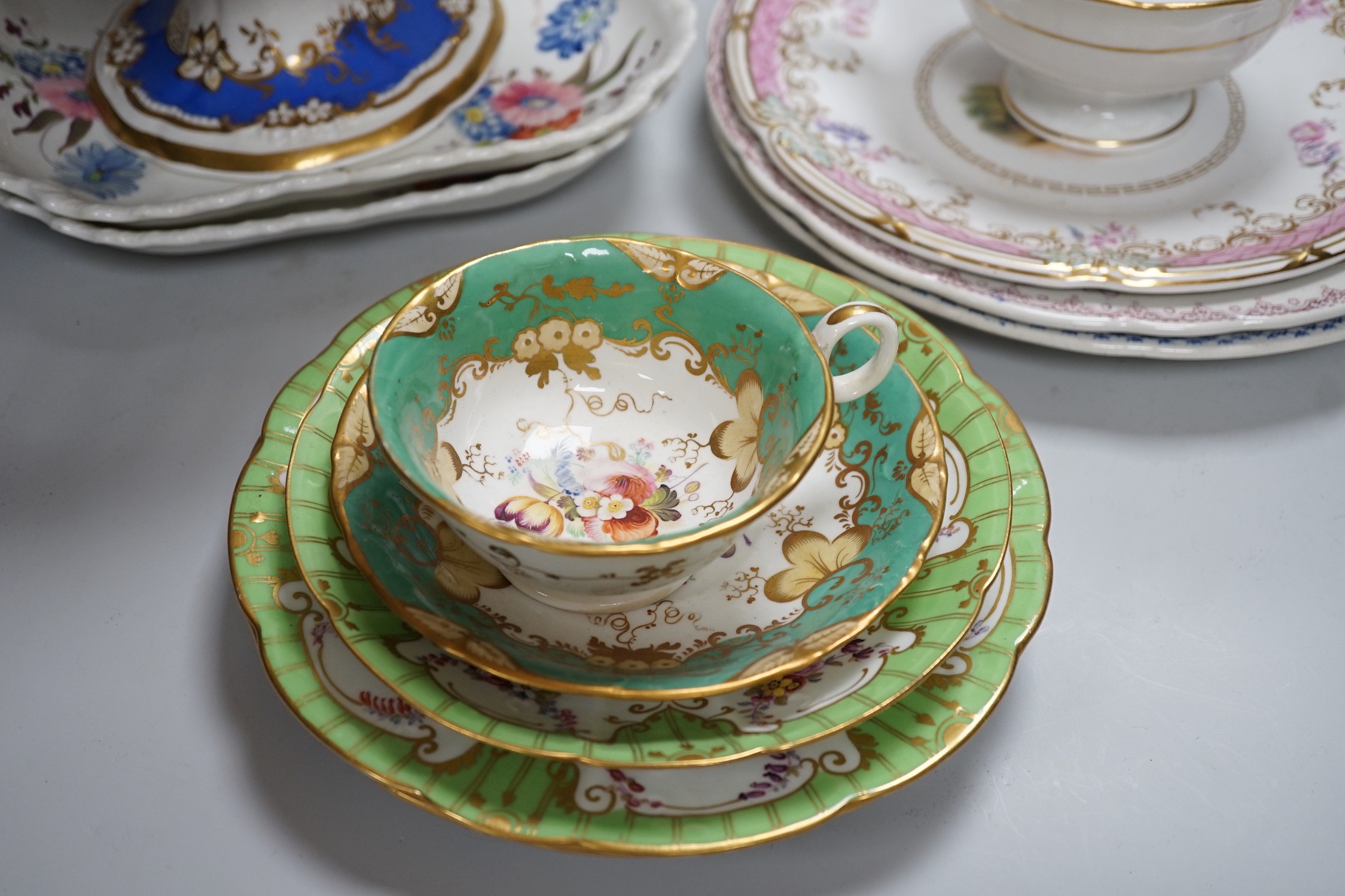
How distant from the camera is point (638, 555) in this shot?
51 cm

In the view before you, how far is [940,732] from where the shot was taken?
571mm

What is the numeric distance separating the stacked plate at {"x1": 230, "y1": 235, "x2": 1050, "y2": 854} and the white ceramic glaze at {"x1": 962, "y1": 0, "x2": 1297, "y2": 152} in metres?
0.32

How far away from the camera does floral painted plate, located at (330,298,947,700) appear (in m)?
0.53

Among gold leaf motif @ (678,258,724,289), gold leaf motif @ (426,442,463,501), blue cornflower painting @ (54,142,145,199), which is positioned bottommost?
blue cornflower painting @ (54,142,145,199)

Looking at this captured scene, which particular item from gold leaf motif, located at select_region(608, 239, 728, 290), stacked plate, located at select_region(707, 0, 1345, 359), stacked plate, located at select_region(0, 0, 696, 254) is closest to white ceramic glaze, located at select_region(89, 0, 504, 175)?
stacked plate, located at select_region(0, 0, 696, 254)

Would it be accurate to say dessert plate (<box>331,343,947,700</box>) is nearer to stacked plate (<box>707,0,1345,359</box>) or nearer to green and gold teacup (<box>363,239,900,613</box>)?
green and gold teacup (<box>363,239,900,613</box>)

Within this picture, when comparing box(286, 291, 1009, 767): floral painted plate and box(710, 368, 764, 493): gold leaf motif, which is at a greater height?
box(710, 368, 764, 493): gold leaf motif

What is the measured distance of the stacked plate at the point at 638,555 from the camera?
1.75ft

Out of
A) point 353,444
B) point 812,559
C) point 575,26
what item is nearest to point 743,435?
point 812,559

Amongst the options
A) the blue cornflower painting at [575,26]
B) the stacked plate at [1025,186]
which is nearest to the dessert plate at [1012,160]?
the stacked plate at [1025,186]

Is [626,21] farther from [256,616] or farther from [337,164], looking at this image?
[256,616]

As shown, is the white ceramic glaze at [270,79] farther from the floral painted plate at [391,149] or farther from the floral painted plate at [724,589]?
the floral painted plate at [724,589]

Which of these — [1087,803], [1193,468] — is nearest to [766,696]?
[1087,803]

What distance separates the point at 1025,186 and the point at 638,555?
1.99 feet
